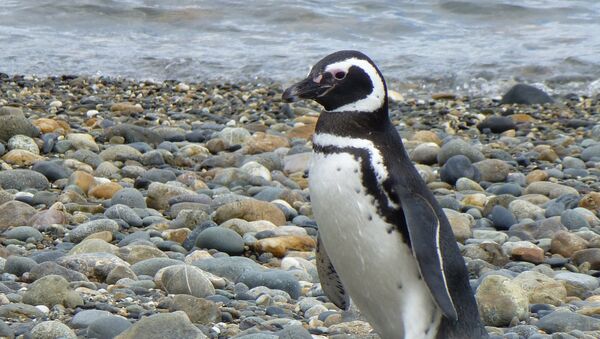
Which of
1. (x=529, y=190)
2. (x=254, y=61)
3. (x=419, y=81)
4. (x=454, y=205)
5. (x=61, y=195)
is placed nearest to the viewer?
(x=61, y=195)

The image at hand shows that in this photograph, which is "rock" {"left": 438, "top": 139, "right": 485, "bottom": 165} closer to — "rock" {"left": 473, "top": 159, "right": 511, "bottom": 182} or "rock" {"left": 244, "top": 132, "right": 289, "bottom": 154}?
"rock" {"left": 473, "top": 159, "right": 511, "bottom": 182}

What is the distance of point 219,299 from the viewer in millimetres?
4793

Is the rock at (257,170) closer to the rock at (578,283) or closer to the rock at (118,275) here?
the rock at (578,283)

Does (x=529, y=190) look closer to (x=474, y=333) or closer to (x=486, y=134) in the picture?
(x=486, y=134)

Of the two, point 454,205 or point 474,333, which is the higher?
point 474,333

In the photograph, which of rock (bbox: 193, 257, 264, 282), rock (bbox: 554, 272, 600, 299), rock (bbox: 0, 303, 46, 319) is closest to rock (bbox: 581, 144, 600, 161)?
rock (bbox: 554, 272, 600, 299)

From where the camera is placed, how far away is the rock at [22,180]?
22.8 feet

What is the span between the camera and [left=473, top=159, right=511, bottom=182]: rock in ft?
26.8

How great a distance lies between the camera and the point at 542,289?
5.30 meters

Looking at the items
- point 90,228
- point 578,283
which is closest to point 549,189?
point 578,283

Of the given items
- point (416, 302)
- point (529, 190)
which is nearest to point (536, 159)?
point (529, 190)

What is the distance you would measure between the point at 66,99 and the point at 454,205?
4.93 meters

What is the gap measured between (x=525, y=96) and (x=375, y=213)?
26.8ft

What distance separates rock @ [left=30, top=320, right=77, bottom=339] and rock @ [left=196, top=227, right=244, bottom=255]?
1768mm
